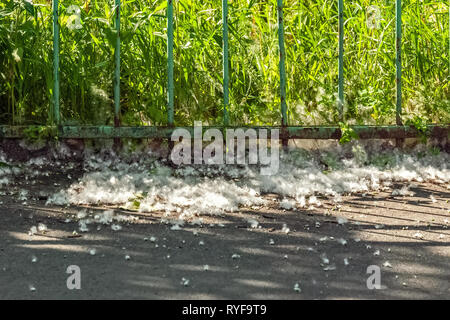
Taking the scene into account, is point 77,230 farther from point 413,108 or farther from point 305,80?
point 413,108

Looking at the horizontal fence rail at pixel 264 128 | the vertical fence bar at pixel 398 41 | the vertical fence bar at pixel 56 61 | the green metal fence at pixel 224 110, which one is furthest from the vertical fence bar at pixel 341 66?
the vertical fence bar at pixel 56 61

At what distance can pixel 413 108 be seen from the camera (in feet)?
17.3

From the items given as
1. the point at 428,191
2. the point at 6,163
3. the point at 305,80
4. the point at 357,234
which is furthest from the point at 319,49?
the point at 6,163

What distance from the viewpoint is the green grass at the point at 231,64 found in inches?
190

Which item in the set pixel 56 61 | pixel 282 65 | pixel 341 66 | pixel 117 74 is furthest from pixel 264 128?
pixel 56 61

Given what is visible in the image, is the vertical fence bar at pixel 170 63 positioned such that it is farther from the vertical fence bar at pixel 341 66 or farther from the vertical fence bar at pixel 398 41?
the vertical fence bar at pixel 398 41

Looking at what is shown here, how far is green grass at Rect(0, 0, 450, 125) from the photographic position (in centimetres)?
483

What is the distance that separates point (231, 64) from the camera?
5.09m

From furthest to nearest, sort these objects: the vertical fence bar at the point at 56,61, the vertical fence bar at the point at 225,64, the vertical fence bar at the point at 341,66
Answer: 1. the vertical fence bar at the point at 341,66
2. the vertical fence bar at the point at 225,64
3. the vertical fence bar at the point at 56,61

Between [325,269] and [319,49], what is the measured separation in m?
2.42

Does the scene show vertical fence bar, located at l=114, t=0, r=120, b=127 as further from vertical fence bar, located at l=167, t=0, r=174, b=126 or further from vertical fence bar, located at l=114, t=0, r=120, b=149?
vertical fence bar, located at l=167, t=0, r=174, b=126

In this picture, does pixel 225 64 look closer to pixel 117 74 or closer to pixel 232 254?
pixel 117 74

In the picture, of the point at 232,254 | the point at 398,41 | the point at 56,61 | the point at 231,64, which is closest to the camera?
the point at 232,254

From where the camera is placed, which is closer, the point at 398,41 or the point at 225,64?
the point at 225,64
